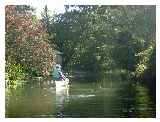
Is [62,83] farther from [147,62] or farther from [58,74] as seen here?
[147,62]

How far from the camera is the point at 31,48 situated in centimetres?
560

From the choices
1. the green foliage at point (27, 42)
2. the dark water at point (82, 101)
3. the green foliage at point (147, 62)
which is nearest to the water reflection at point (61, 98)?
the dark water at point (82, 101)

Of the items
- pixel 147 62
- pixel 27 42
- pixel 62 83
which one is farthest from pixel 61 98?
pixel 147 62

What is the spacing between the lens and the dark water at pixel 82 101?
5480mm

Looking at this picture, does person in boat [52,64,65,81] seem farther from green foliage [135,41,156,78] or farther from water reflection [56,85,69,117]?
green foliage [135,41,156,78]

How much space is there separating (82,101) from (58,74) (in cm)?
31

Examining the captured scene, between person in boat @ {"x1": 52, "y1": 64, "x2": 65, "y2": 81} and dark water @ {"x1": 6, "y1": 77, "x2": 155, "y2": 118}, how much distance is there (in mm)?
70

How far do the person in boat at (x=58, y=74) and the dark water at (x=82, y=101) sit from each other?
70 millimetres

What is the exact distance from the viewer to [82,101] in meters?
5.52
